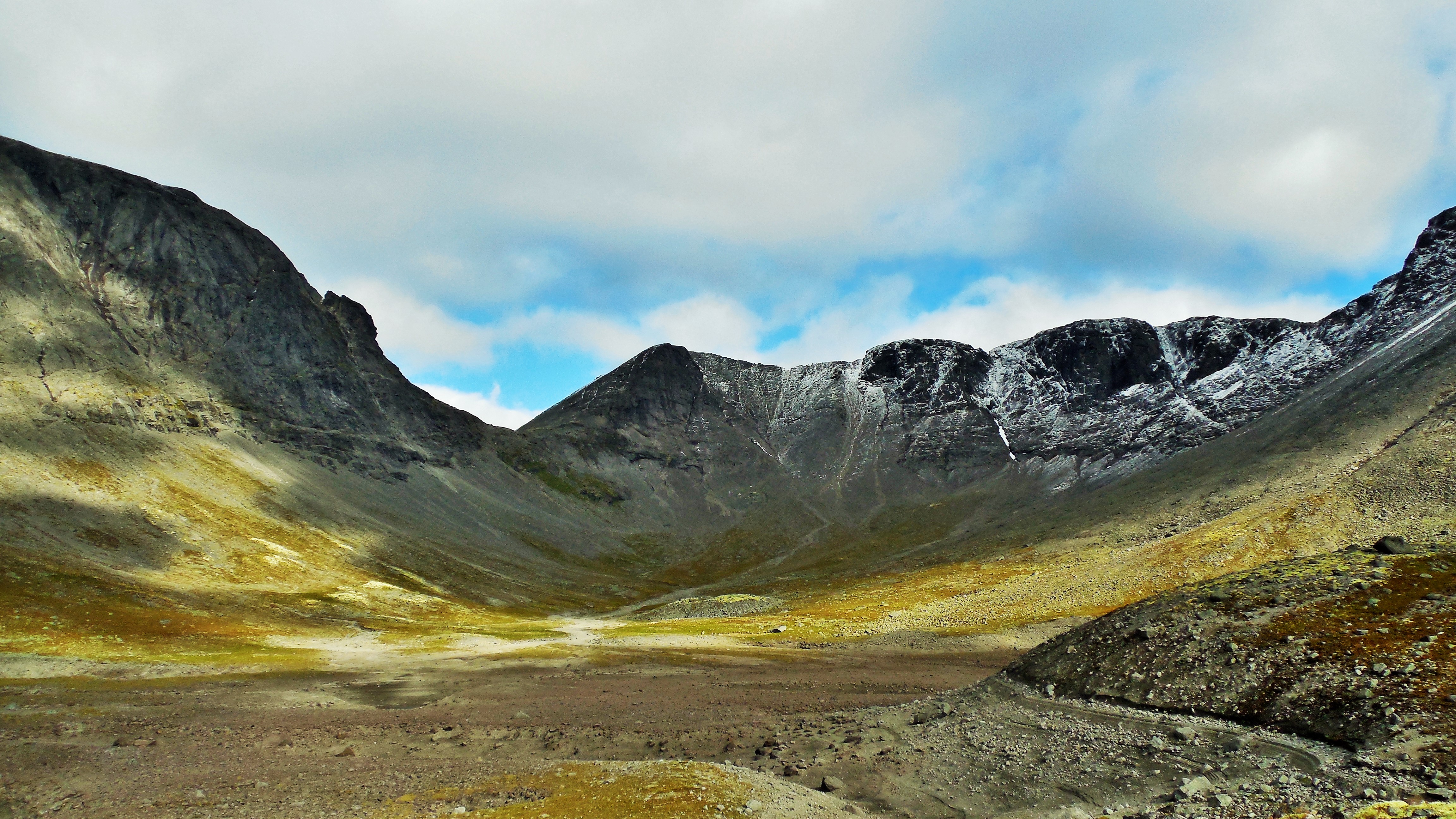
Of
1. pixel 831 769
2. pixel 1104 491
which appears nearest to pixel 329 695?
pixel 831 769

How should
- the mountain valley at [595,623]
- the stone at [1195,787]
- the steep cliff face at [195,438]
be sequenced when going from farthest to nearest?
the steep cliff face at [195,438], the mountain valley at [595,623], the stone at [1195,787]

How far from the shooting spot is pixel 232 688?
1615 inches

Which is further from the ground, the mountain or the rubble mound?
the mountain

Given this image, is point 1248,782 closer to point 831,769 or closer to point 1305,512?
point 831,769

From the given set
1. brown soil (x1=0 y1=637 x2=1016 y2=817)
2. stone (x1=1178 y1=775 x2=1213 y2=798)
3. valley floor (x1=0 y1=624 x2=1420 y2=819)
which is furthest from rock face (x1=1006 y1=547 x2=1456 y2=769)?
brown soil (x1=0 y1=637 x2=1016 y2=817)

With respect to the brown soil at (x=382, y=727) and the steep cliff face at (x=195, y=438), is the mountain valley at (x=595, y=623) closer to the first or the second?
the brown soil at (x=382, y=727)

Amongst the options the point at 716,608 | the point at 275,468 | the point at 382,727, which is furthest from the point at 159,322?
the point at 382,727

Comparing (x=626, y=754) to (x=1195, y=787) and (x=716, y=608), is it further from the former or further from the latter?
(x=716, y=608)

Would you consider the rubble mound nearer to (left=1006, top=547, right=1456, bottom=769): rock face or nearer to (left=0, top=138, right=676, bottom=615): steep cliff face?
(left=0, top=138, right=676, bottom=615): steep cliff face

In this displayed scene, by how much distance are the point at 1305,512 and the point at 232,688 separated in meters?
103

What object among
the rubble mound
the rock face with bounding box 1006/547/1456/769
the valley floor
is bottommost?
the rubble mound

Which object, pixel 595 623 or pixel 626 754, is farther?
pixel 595 623

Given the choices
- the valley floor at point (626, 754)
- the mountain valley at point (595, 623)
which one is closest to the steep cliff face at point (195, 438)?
the mountain valley at point (595, 623)

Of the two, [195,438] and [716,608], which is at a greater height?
[195,438]
